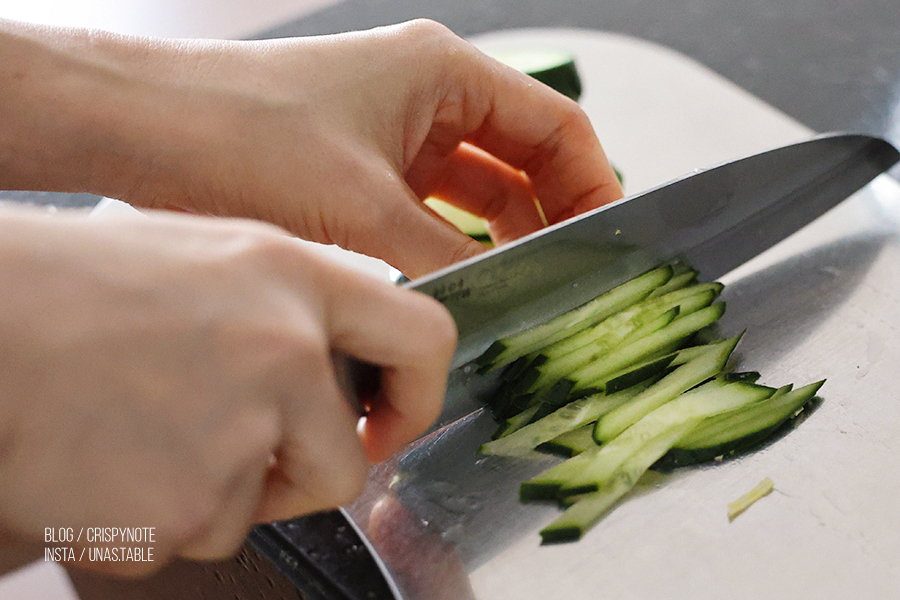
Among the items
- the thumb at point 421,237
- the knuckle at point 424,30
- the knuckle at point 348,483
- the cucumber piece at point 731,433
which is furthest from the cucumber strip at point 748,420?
the knuckle at point 424,30

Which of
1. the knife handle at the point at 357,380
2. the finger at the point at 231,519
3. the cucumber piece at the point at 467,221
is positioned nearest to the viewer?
the finger at the point at 231,519

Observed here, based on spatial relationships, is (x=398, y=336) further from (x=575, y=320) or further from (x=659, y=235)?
(x=659, y=235)

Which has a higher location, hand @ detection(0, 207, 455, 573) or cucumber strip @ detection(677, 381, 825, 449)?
hand @ detection(0, 207, 455, 573)

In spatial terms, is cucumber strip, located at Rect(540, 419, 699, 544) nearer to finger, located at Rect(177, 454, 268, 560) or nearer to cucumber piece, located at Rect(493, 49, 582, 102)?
finger, located at Rect(177, 454, 268, 560)

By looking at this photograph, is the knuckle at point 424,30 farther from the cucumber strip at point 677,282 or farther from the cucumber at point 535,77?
the cucumber strip at point 677,282

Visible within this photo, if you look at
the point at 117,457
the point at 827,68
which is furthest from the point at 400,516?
the point at 827,68

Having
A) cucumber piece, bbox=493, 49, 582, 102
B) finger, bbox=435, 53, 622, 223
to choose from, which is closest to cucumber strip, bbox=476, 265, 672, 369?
finger, bbox=435, 53, 622, 223

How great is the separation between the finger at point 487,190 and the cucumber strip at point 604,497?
0.69m

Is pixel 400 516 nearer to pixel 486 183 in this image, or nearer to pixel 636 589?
pixel 636 589

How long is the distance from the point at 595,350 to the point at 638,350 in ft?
0.25

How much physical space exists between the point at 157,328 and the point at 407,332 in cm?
25

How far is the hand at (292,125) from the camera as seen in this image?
1.33 metres

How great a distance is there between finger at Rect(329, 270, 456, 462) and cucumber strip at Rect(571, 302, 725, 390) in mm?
463

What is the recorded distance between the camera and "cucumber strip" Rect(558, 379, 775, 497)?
1169mm
